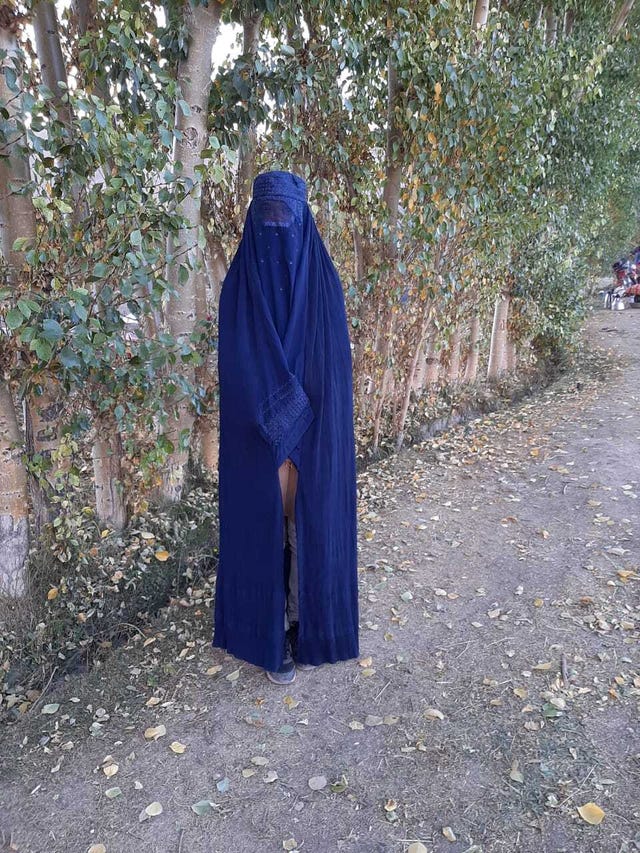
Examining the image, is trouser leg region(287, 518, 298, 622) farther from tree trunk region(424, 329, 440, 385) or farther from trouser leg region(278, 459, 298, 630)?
tree trunk region(424, 329, 440, 385)

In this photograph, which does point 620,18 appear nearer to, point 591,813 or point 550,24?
point 550,24

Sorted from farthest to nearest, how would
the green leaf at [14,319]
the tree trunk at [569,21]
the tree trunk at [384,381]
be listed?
the tree trunk at [569,21] < the tree trunk at [384,381] < the green leaf at [14,319]

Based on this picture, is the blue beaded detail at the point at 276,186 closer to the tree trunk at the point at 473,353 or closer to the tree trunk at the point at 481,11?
the tree trunk at the point at 481,11

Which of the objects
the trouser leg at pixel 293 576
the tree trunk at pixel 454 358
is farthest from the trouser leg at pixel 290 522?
the tree trunk at pixel 454 358

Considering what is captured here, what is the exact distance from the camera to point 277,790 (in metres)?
2.12

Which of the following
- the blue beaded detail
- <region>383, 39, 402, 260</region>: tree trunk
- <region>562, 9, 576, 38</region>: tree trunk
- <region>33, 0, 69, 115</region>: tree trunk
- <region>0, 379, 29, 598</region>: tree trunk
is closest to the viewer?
the blue beaded detail

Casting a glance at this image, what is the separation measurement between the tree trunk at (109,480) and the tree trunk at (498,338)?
5.94 metres

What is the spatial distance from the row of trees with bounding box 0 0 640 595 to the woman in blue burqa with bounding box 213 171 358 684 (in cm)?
56

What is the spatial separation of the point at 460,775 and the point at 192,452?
2.69 metres

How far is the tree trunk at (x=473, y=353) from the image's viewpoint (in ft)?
24.4

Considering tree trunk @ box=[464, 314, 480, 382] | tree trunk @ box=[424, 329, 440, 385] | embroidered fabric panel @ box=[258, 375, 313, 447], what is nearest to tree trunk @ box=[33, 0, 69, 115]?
embroidered fabric panel @ box=[258, 375, 313, 447]

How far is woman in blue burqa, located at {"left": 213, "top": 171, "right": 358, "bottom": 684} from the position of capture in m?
2.26

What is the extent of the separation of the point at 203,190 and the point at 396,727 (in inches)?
132

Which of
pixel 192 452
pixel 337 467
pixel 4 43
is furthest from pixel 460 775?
pixel 4 43
